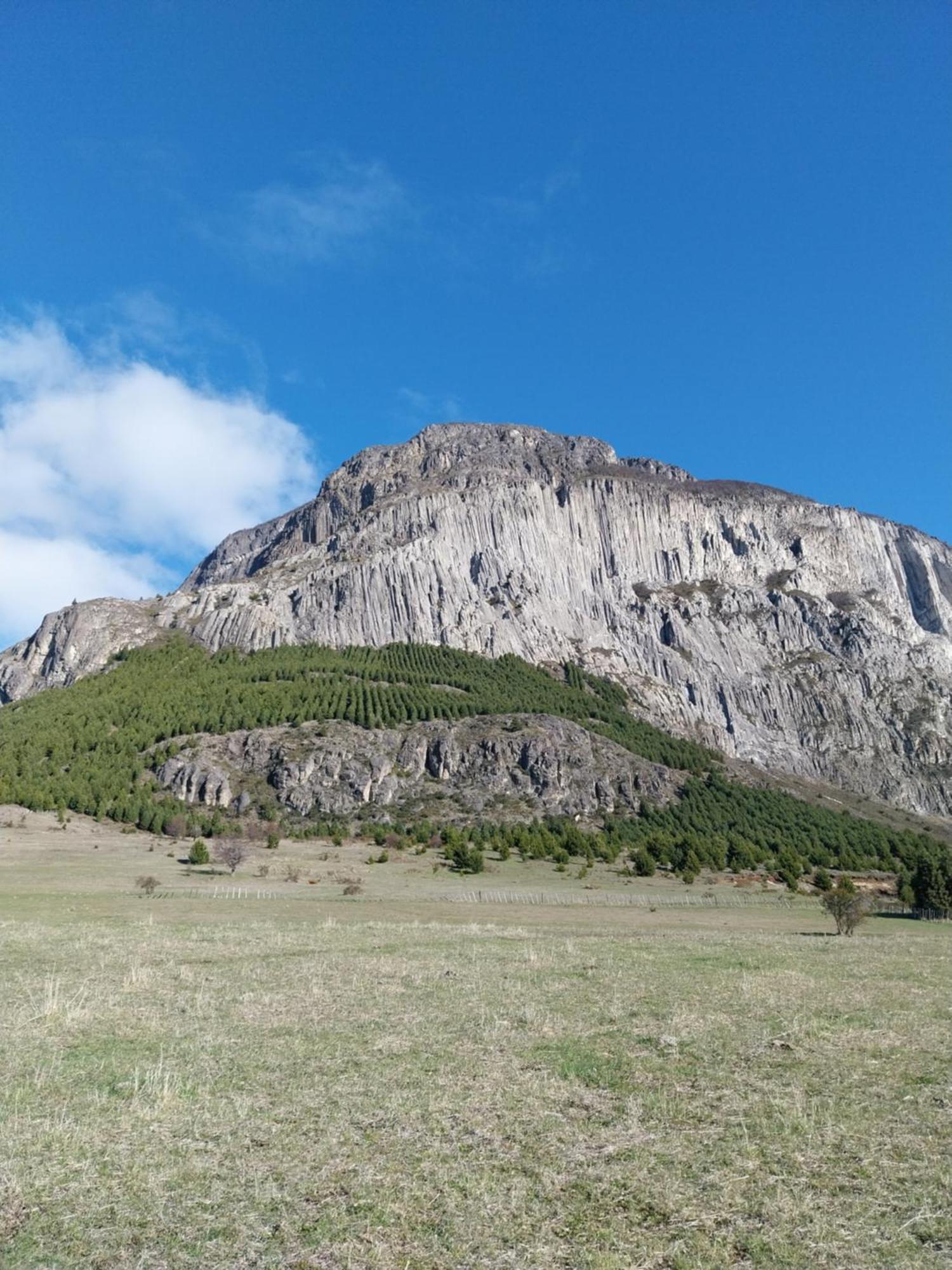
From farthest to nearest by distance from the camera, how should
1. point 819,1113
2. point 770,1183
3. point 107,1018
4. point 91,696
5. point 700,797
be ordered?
point 91,696
point 700,797
point 107,1018
point 819,1113
point 770,1183

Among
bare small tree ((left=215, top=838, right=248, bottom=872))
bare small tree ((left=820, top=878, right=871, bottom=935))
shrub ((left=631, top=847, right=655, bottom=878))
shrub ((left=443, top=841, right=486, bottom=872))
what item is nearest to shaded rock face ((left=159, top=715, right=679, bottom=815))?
shrub ((left=443, top=841, right=486, bottom=872))

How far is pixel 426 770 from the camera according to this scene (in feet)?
474

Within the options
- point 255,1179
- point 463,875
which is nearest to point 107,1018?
point 255,1179

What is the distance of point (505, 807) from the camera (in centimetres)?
13438

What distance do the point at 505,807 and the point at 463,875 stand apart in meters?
45.3

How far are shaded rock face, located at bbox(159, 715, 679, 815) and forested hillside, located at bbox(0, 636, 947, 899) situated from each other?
18.3 feet

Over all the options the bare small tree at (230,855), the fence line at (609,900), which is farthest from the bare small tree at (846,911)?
the bare small tree at (230,855)

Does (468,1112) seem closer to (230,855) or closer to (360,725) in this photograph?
(230,855)

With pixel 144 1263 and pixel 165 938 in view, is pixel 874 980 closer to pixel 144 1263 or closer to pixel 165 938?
pixel 144 1263

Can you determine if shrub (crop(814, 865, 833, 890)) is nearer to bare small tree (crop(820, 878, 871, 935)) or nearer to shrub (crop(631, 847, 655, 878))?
shrub (crop(631, 847, 655, 878))

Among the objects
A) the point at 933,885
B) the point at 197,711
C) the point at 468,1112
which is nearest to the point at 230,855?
the point at 933,885

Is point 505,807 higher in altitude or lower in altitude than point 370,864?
higher

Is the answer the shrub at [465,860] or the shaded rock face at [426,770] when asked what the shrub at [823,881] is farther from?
the shaded rock face at [426,770]

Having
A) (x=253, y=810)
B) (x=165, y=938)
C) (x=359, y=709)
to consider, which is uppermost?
(x=359, y=709)
